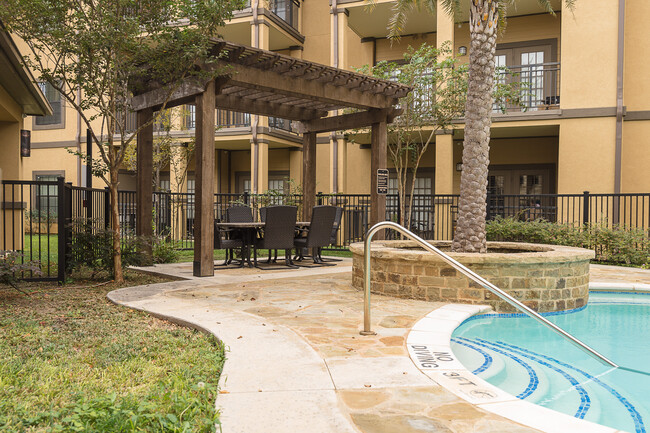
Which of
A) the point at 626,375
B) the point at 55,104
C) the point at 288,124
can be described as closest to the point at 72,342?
the point at 626,375

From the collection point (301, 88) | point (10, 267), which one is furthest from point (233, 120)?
point (10, 267)

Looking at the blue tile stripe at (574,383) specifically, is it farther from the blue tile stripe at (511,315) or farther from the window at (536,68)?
the window at (536,68)

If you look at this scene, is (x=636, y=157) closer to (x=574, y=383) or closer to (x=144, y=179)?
(x=574, y=383)

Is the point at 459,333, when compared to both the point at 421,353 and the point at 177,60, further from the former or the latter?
the point at 177,60

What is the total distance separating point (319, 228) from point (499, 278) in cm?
426

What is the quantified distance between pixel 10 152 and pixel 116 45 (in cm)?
495

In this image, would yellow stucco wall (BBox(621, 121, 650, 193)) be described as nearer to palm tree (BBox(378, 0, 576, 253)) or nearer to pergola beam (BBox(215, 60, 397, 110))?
pergola beam (BBox(215, 60, 397, 110))

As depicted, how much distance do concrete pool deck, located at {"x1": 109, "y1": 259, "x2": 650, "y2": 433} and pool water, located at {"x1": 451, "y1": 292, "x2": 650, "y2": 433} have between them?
713 millimetres

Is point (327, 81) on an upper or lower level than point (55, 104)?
lower

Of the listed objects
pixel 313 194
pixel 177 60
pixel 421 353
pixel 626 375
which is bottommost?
pixel 626 375

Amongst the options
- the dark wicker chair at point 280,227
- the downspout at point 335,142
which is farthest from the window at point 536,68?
the dark wicker chair at point 280,227

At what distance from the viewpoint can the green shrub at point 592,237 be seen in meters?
10.8

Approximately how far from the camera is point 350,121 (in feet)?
36.4

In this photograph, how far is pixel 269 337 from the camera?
4.22 m
